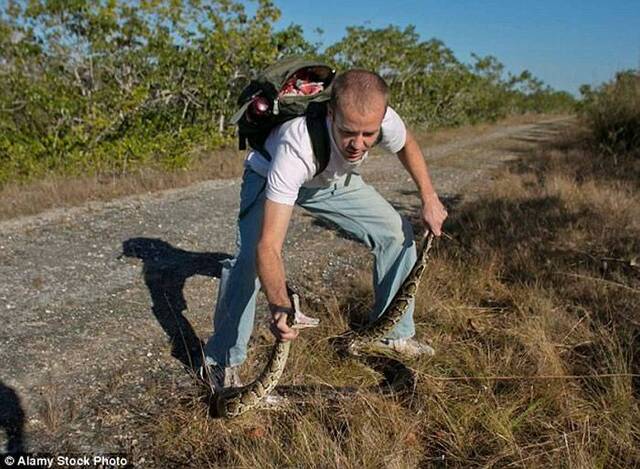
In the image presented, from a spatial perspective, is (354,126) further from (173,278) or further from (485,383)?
(173,278)

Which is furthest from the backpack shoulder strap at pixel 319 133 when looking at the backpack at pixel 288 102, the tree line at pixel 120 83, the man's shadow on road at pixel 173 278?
the tree line at pixel 120 83

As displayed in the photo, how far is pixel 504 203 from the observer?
740cm

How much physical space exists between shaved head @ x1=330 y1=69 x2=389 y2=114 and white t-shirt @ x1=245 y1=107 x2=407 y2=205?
0.75ft

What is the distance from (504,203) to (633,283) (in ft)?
10.4

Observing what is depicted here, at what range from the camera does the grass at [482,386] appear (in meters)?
2.55

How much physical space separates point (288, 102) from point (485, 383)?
1908mm

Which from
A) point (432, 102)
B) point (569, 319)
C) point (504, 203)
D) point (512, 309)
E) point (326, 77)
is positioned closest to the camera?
point (326, 77)

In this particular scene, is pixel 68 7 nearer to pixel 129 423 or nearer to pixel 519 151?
pixel 129 423

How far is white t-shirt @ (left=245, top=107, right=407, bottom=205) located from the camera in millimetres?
2635

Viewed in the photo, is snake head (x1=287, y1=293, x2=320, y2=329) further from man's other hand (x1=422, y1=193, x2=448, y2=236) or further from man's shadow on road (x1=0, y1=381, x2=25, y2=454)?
man's shadow on road (x1=0, y1=381, x2=25, y2=454)

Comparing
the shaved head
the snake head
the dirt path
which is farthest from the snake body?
the shaved head

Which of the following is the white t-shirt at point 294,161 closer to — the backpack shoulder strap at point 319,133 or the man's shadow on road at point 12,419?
the backpack shoulder strap at point 319,133

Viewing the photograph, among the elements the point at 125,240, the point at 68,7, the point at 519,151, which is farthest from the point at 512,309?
the point at 519,151

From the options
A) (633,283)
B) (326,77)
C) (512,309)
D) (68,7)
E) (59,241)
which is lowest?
(59,241)
